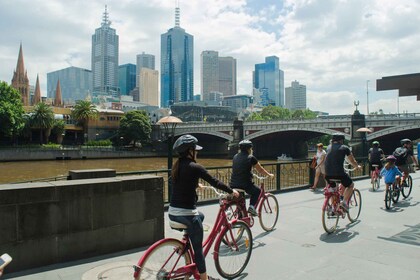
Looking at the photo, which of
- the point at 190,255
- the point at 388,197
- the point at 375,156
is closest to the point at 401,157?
the point at 388,197

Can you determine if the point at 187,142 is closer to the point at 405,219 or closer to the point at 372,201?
the point at 405,219

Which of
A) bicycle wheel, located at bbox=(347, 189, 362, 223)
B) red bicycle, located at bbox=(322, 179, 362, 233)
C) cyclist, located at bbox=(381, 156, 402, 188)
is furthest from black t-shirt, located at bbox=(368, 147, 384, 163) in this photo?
red bicycle, located at bbox=(322, 179, 362, 233)

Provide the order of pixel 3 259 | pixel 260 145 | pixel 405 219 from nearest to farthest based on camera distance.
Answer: pixel 3 259 → pixel 405 219 → pixel 260 145

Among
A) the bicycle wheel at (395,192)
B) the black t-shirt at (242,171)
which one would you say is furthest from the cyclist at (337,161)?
the bicycle wheel at (395,192)

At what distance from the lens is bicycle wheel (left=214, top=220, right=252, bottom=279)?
4442 millimetres

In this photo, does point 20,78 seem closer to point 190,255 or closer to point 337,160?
point 337,160

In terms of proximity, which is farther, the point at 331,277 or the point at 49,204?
the point at 49,204

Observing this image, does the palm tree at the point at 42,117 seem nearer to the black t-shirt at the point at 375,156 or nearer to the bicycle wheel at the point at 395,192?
the black t-shirt at the point at 375,156

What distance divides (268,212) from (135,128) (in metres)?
64.6

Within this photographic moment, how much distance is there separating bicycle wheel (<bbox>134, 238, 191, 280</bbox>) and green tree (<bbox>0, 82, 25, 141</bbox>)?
187 ft

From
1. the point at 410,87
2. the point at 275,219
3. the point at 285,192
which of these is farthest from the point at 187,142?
→ the point at 285,192

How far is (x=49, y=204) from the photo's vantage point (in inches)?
197

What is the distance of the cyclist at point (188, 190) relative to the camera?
3816 millimetres

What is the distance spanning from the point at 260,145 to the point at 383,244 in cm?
6180
